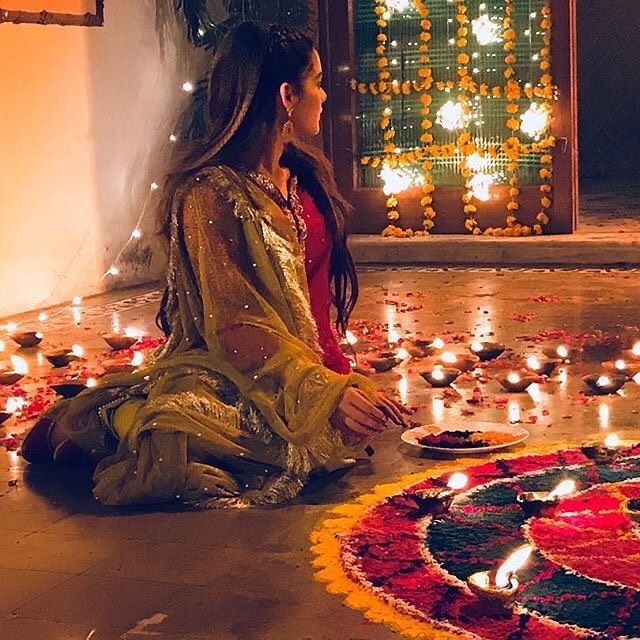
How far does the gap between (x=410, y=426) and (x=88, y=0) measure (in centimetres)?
502

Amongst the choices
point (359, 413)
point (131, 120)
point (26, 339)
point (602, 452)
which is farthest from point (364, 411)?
point (131, 120)

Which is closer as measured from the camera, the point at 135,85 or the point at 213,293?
the point at 213,293

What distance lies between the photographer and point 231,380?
4.30m

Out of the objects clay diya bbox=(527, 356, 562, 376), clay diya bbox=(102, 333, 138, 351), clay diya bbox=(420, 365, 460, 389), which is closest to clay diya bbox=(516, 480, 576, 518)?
clay diya bbox=(420, 365, 460, 389)

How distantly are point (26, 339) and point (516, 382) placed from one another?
2736mm

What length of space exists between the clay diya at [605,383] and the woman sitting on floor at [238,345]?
1.43 m

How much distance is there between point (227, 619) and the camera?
3186 mm

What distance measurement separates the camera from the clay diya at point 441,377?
5656 mm

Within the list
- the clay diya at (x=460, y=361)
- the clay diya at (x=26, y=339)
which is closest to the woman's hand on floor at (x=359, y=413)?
the clay diya at (x=460, y=361)

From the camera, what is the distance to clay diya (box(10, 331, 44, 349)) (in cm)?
705

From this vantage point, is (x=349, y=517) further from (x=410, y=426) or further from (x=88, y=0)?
(x=88, y=0)

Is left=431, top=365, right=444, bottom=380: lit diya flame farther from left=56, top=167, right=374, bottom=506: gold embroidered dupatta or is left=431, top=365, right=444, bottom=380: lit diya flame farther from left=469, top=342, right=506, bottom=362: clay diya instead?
left=56, top=167, right=374, bottom=506: gold embroidered dupatta

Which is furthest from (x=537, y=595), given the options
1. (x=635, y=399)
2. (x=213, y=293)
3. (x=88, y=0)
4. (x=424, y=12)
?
(x=424, y=12)

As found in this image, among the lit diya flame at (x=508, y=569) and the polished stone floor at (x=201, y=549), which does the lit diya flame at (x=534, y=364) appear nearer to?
the polished stone floor at (x=201, y=549)
